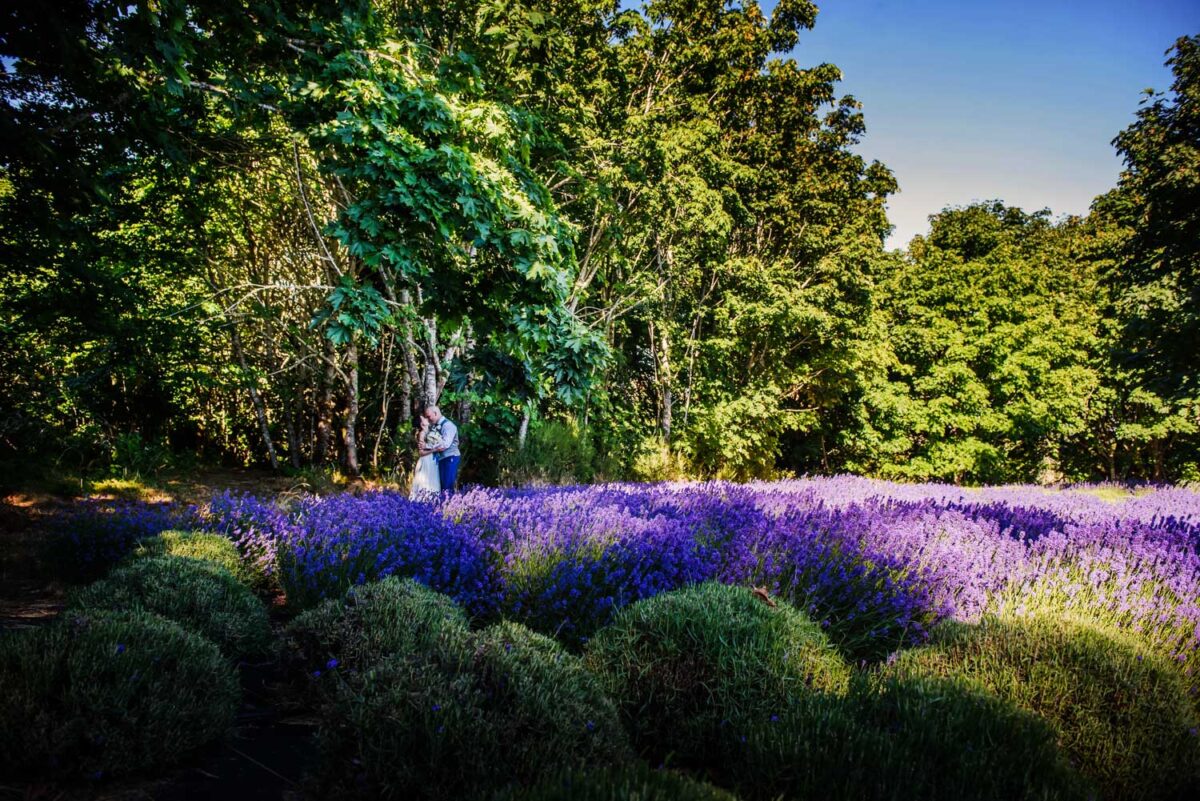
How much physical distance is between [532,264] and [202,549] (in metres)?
3.07

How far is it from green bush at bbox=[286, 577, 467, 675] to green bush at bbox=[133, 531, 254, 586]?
1384mm

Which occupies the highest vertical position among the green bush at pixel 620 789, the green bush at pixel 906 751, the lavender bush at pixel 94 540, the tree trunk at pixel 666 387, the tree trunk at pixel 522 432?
the tree trunk at pixel 666 387

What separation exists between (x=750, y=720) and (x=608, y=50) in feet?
42.6

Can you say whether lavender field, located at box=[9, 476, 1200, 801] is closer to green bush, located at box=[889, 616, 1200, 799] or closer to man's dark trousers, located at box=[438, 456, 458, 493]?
green bush, located at box=[889, 616, 1200, 799]

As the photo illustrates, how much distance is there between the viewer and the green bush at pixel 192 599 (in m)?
2.90

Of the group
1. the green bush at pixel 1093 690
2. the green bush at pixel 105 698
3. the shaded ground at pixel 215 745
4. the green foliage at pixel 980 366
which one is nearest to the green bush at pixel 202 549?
the shaded ground at pixel 215 745

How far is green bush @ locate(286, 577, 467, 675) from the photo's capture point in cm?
245

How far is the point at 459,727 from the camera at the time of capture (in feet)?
5.92

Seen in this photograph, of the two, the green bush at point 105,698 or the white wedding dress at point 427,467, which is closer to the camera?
the green bush at point 105,698

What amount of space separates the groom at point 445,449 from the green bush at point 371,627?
14.5 feet

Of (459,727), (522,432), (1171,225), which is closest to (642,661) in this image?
(459,727)

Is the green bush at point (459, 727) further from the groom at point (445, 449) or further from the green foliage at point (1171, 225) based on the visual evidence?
the green foliage at point (1171, 225)

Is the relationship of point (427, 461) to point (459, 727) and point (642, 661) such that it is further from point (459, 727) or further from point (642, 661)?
point (459, 727)

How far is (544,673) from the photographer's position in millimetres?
2086
